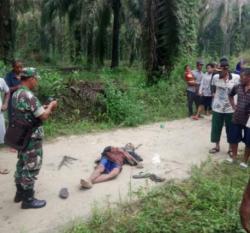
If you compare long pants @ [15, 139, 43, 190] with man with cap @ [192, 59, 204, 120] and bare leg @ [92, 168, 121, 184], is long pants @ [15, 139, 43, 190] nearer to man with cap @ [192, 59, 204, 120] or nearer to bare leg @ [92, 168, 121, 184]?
bare leg @ [92, 168, 121, 184]

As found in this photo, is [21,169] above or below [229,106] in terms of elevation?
below

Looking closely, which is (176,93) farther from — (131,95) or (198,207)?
(198,207)

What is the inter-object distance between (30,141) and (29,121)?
0.24 m

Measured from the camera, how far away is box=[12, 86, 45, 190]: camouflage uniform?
493 centimetres

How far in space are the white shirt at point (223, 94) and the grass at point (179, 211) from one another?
1464 millimetres

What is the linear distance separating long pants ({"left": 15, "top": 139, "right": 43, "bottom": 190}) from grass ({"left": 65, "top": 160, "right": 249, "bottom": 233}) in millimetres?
814

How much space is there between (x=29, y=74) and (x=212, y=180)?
9.77 ft

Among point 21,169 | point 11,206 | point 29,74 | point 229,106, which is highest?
→ point 29,74

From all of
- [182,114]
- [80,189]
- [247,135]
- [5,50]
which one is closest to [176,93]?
[182,114]

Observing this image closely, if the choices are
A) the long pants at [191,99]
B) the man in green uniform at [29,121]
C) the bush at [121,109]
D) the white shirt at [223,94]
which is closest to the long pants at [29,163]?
the man in green uniform at [29,121]

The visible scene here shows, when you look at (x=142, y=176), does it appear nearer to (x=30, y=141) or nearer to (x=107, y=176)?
(x=107, y=176)

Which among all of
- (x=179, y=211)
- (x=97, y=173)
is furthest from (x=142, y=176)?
(x=179, y=211)

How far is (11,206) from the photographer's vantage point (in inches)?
212

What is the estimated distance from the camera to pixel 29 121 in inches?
196
